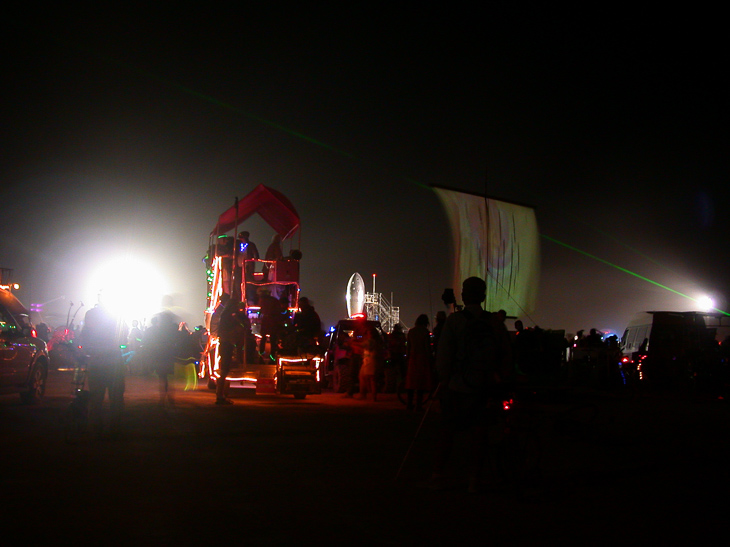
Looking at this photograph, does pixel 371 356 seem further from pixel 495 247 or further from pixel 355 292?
pixel 355 292

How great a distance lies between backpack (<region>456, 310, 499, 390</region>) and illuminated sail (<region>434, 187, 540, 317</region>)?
45.2 ft

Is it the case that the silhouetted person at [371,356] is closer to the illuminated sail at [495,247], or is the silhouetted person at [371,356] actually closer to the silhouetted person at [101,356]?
the illuminated sail at [495,247]

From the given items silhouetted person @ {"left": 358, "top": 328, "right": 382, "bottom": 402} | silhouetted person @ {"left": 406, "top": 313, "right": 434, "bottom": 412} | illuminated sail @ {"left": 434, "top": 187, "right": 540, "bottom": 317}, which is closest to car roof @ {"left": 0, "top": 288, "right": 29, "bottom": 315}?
silhouetted person @ {"left": 358, "top": 328, "right": 382, "bottom": 402}

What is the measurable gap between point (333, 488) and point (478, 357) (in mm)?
1765

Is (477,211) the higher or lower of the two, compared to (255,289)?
higher

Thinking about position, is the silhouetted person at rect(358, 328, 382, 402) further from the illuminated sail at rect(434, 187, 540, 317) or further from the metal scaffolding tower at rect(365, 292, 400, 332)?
the metal scaffolding tower at rect(365, 292, 400, 332)

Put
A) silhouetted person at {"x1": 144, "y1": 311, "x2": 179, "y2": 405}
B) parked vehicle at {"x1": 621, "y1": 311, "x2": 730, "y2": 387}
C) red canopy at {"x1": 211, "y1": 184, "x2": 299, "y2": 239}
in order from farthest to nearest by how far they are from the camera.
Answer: parked vehicle at {"x1": 621, "y1": 311, "x2": 730, "y2": 387} < red canopy at {"x1": 211, "y1": 184, "x2": 299, "y2": 239} < silhouetted person at {"x1": 144, "y1": 311, "x2": 179, "y2": 405}

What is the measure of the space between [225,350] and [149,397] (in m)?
2.72

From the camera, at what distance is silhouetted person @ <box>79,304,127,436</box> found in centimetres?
1038

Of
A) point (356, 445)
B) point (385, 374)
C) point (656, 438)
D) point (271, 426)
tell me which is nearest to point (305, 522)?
point (356, 445)

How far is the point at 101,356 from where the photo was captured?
10.4m

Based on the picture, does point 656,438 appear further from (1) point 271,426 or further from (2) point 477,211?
(2) point 477,211

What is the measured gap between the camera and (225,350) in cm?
1579

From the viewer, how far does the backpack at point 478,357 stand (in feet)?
21.5
